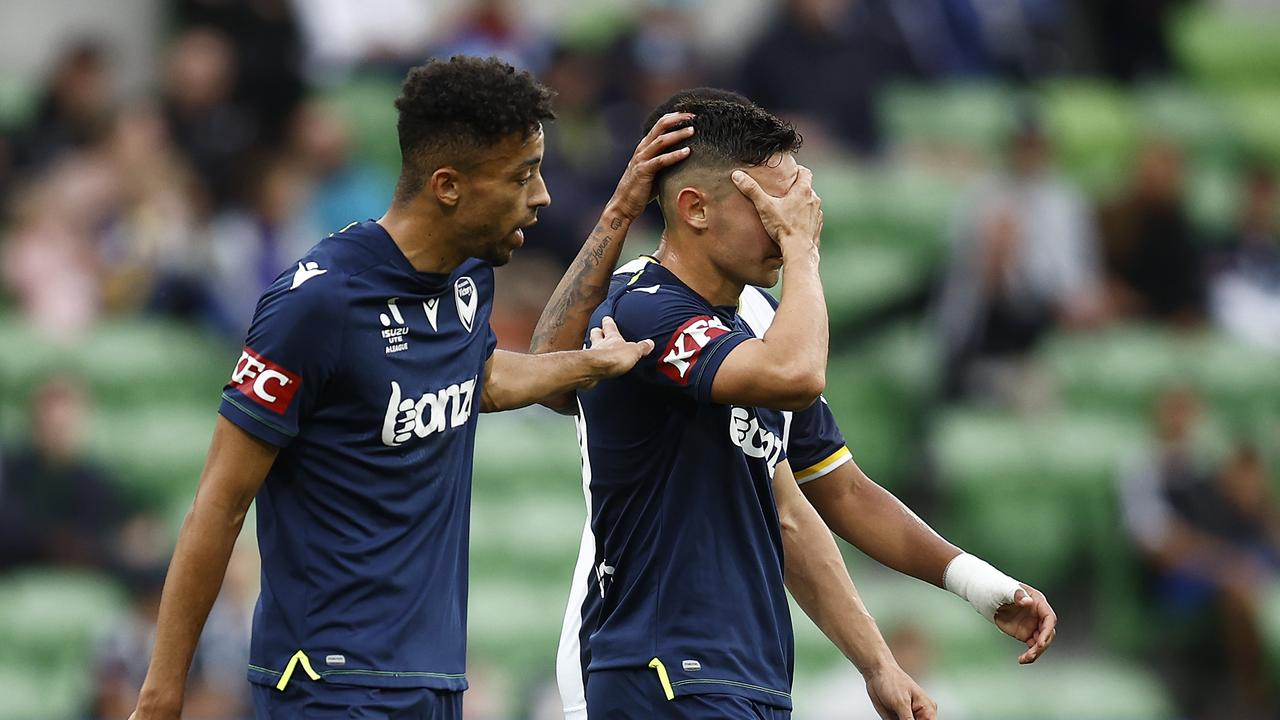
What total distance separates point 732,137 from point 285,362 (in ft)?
4.21

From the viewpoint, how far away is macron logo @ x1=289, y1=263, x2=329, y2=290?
4.14m

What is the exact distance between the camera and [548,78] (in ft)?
40.1

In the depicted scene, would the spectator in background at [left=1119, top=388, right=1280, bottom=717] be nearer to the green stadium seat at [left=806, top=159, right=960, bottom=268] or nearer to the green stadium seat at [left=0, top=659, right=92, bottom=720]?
the green stadium seat at [left=806, top=159, right=960, bottom=268]

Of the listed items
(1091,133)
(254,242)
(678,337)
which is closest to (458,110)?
(678,337)

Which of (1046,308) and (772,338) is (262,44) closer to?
(1046,308)

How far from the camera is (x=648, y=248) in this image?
11531 mm

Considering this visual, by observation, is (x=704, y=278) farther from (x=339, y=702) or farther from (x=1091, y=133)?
(x=1091, y=133)

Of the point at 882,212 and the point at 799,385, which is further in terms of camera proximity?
the point at 882,212

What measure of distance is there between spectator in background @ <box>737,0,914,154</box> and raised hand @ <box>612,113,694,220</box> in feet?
25.9

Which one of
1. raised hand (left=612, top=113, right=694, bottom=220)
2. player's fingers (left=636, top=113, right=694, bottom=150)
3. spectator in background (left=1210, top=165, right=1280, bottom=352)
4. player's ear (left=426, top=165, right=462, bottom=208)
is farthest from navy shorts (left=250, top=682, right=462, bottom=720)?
spectator in background (left=1210, top=165, right=1280, bottom=352)

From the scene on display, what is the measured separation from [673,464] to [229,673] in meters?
5.16

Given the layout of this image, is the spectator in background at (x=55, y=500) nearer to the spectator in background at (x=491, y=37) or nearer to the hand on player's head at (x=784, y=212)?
the spectator in background at (x=491, y=37)

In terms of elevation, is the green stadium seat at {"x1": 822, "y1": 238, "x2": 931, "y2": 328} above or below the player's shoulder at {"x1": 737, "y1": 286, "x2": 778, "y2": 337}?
above

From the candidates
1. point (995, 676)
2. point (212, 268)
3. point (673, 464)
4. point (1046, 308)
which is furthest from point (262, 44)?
point (673, 464)
